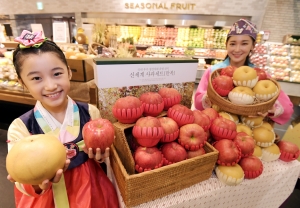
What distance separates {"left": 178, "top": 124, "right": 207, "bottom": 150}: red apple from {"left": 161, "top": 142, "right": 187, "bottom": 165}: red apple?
0.03 meters

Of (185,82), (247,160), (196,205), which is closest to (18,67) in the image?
(185,82)

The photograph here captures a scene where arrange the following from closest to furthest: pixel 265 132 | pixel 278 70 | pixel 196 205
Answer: pixel 196 205, pixel 265 132, pixel 278 70

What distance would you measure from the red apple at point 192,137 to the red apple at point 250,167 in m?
0.28

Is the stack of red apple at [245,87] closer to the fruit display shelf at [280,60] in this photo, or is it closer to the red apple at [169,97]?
the red apple at [169,97]

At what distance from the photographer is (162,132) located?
2.55 feet

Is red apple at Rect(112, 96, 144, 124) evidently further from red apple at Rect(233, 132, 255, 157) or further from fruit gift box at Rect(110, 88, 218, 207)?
red apple at Rect(233, 132, 255, 157)

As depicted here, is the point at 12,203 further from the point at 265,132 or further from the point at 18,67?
the point at 265,132

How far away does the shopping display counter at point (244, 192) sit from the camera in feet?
2.73

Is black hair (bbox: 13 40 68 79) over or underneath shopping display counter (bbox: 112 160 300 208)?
over

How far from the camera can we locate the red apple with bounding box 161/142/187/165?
0.79m

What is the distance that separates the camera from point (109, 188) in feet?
3.11

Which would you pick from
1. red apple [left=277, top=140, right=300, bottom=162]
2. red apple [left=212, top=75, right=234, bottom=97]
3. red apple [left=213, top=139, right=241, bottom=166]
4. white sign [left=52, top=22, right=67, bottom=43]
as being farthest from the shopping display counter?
white sign [left=52, top=22, right=67, bottom=43]

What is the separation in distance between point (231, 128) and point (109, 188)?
2.32 ft

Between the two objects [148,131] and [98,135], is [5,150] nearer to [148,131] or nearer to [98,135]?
[98,135]
